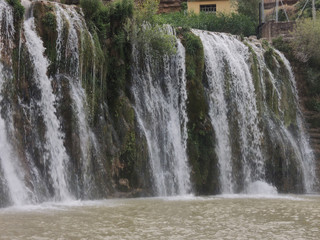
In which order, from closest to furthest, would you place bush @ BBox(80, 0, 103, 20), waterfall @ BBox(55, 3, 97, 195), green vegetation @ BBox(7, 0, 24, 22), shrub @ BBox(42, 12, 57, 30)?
green vegetation @ BBox(7, 0, 24, 22)
waterfall @ BBox(55, 3, 97, 195)
shrub @ BBox(42, 12, 57, 30)
bush @ BBox(80, 0, 103, 20)

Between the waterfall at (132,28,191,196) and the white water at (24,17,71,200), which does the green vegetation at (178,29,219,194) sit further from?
the white water at (24,17,71,200)

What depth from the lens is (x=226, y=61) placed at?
21.8 m

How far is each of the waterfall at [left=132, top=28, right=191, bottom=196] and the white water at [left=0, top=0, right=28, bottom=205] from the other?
530cm

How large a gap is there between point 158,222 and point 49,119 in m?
6.40

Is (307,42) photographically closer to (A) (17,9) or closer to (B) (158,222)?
(A) (17,9)

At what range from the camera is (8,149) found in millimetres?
13398

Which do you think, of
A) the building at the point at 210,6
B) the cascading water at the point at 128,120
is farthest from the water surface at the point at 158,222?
the building at the point at 210,6

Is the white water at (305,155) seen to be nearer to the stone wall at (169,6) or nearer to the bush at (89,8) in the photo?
the bush at (89,8)

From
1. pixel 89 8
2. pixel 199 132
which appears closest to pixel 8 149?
pixel 89 8

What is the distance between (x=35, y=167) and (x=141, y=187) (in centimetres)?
428

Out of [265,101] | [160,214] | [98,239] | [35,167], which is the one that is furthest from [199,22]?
[98,239]

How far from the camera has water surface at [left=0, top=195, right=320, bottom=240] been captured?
8.53m

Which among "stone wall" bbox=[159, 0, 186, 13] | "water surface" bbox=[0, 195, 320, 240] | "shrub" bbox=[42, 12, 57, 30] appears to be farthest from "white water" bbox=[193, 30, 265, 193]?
"stone wall" bbox=[159, 0, 186, 13]

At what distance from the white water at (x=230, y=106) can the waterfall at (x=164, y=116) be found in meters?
1.62
